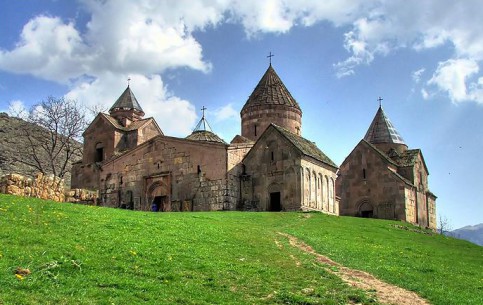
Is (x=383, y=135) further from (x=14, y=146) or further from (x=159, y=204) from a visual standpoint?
(x=14, y=146)

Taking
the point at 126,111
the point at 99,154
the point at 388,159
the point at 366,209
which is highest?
the point at 126,111

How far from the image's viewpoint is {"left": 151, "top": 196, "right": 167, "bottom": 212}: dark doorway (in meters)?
36.6

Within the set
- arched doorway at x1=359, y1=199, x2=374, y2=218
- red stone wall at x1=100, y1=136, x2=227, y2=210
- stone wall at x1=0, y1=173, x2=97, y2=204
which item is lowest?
arched doorway at x1=359, y1=199, x2=374, y2=218

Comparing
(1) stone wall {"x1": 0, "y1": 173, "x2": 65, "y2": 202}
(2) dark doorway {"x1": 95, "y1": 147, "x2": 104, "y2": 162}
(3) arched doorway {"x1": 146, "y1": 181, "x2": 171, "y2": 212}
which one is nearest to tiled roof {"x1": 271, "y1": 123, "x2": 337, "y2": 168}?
(3) arched doorway {"x1": 146, "y1": 181, "x2": 171, "y2": 212}

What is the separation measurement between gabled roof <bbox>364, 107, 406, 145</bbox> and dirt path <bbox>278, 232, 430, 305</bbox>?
92.5 feet

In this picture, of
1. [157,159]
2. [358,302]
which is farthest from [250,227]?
[157,159]

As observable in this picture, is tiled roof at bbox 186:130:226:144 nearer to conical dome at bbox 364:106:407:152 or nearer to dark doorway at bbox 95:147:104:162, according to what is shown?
dark doorway at bbox 95:147:104:162

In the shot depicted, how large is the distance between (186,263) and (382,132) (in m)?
32.8

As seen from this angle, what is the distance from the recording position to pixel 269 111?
41719mm

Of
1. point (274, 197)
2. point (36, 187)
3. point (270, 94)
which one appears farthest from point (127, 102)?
point (36, 187)

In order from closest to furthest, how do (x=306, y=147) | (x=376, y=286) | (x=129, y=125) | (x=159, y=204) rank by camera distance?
1. (x=376, y=286)
2. (x=306, y=147)
3. (x=159, y=204)
4. (x=129, y=125)

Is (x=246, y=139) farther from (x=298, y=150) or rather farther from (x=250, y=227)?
(x=250, y=227)

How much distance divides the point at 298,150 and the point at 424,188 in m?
14.3

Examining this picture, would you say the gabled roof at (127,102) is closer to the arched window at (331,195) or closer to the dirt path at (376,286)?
the arched window at (331,195)
